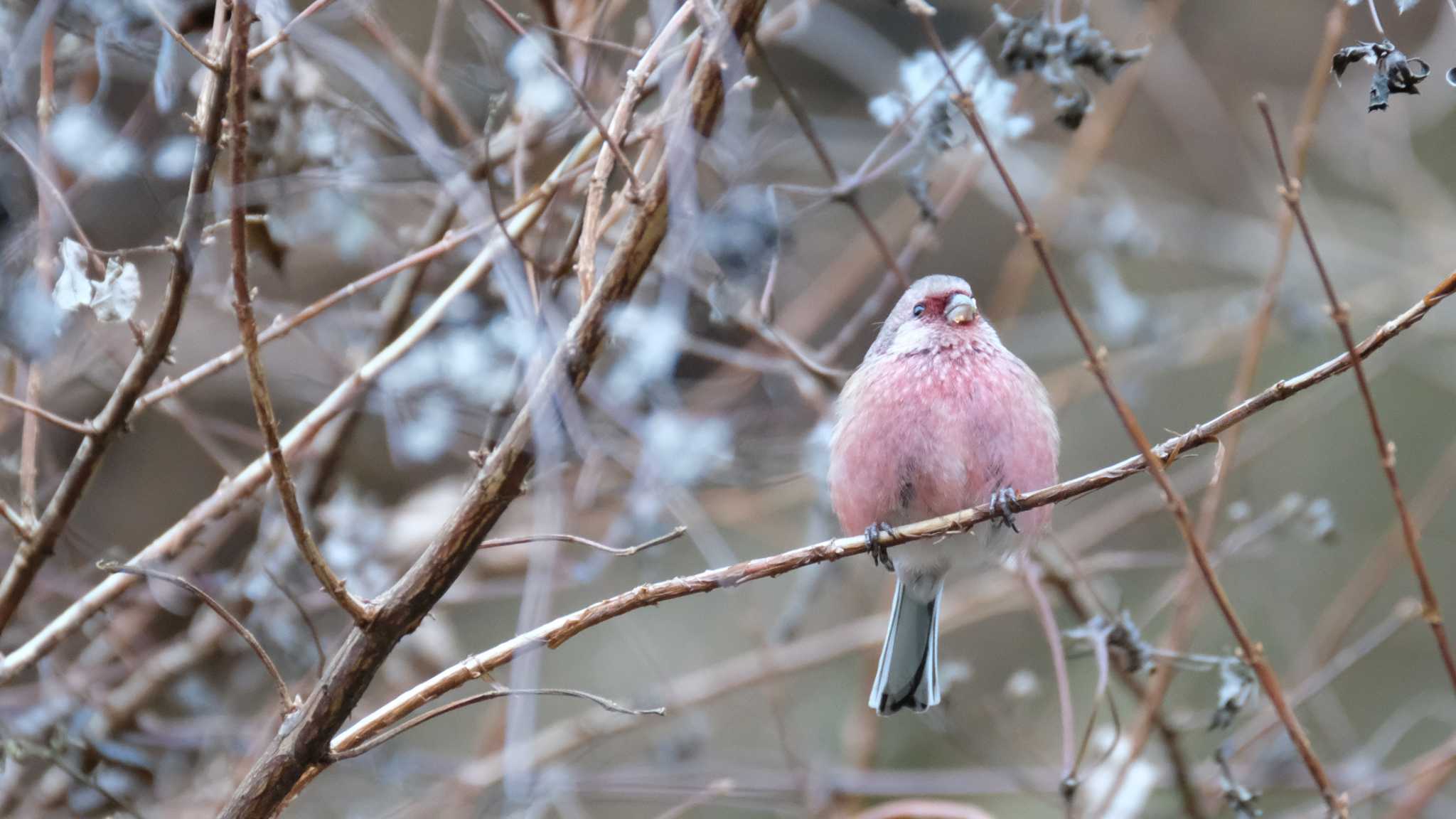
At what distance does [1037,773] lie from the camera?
4961 mm

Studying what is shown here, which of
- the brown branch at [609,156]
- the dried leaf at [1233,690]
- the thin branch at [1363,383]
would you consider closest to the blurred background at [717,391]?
the dried leaf at [1233,690]

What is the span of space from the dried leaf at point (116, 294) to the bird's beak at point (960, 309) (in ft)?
6.31

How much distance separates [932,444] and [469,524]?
4.26 feet

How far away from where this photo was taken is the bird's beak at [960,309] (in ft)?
10.8

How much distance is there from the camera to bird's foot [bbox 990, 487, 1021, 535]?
2484 millimetres

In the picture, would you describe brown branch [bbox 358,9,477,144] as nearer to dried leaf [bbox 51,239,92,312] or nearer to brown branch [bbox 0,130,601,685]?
brown branch [bbox 0,130,601,685]

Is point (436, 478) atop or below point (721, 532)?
below

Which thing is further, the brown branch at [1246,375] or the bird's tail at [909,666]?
the bird's tail at [909,666]


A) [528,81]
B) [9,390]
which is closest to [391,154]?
[528,81]

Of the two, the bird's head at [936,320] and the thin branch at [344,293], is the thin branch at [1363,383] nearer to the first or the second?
the bird's head at [936,320]

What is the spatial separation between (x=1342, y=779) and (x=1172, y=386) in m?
3.69

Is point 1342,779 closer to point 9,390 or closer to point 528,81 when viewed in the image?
point 528,81

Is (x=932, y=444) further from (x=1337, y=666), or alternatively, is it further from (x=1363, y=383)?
(x=1337, y=666)

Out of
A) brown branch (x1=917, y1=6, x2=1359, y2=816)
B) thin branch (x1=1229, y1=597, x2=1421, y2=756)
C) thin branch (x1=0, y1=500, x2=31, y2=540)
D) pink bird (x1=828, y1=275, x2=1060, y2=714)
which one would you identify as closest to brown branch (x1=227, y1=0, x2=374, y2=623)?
thin branch (x1=0, y1=500, x2=31, y2=540)
